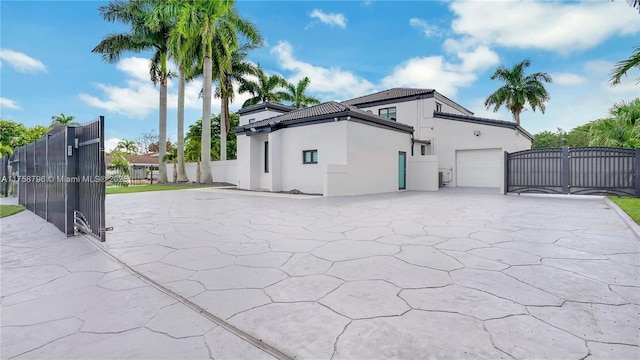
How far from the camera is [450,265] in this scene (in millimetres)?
3529

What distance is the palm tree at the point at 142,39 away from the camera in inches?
821

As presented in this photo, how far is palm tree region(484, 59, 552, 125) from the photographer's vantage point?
2492 centimetres

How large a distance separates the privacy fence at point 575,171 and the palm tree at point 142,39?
76.0ft

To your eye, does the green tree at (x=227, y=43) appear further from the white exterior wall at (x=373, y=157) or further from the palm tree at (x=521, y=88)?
the palm tree at (x=521, y=88)

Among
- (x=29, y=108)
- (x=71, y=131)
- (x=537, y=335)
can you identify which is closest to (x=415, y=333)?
(x=537, y=335)

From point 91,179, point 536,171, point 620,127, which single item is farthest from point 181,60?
point 620,127

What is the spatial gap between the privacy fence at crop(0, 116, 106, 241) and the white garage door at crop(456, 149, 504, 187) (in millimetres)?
19633

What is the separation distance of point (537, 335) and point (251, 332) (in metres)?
2.03

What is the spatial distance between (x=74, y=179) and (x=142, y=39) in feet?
67.7

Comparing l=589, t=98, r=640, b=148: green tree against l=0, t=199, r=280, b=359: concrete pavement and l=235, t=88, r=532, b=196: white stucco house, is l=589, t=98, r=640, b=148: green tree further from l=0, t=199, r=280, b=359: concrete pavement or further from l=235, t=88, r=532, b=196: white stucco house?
l=0, t=199, r=280, b=359: concrete pavement

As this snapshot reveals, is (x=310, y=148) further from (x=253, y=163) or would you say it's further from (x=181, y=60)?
(x=181, y=60)

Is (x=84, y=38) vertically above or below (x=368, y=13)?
above

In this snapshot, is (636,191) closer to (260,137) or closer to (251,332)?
(251,332)

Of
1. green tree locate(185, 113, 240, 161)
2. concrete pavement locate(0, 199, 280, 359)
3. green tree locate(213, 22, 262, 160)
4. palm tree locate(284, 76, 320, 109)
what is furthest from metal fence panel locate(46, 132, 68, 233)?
palm tree locate(284, 76, 320, 109)
